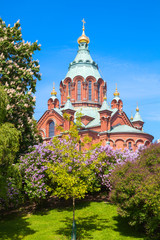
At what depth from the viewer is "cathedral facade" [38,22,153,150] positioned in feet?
136

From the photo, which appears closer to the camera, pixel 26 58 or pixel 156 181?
pixel 156 181

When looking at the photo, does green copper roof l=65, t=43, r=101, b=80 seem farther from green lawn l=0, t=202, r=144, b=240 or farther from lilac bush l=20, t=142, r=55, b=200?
green lawn l=0, t=202, r=144, b=240

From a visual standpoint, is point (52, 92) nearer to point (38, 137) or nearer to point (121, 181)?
point (38, 137)

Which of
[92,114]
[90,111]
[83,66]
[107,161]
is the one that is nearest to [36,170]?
[107,161]

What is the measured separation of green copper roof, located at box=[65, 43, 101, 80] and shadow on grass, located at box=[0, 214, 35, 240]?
33471 millimetres

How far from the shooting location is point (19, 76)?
68.8 feet

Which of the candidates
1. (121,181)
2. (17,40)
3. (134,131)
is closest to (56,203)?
(121,181)

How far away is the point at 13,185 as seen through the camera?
18750mm

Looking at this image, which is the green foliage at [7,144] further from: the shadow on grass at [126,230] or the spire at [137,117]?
the spire at [137,117]

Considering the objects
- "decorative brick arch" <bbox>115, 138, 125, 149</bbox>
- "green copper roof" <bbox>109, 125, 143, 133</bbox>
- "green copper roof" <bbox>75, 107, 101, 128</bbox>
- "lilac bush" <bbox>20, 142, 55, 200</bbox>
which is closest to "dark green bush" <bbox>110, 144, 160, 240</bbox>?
"lilac bush" <bbox>20, 142, 55, 200</bbox>

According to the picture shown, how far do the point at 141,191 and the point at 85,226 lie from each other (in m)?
4.91

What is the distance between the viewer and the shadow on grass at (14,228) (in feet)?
55.1

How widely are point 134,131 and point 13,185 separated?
25.9 m

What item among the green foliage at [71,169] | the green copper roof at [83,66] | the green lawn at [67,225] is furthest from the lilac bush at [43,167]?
the green copper roof at [83,66]
